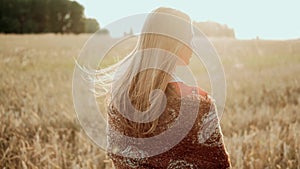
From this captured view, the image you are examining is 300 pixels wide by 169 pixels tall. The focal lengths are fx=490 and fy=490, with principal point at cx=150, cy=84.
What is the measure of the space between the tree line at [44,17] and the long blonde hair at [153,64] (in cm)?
3210

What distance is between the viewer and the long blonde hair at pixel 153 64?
196 centimetres

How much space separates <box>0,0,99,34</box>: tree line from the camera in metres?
33.3

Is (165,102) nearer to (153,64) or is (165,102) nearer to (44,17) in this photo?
(153,64)

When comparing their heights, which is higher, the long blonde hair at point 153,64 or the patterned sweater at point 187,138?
the long blonde hair at point 153,64

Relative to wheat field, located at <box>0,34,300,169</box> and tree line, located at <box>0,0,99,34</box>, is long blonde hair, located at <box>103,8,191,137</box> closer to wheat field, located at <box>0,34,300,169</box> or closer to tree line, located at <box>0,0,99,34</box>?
wheat field, located at <box>0,34,300,169</box>

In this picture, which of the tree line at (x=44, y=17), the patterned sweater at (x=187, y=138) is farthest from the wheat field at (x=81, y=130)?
the tree line at (x=44, y=17)

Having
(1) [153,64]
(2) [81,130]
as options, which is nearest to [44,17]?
(2) [81,130]

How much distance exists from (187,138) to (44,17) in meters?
36.8

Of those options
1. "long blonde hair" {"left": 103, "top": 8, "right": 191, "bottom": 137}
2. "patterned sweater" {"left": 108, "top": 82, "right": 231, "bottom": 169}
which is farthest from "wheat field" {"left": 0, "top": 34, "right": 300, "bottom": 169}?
"long blonde hair" {"left": 103, "top": 8, "right": 191, "bottom": 137}

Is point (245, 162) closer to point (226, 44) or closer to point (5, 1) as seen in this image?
point (226, 44)

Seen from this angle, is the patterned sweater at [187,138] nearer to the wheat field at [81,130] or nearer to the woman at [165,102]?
the woman at [165,102]

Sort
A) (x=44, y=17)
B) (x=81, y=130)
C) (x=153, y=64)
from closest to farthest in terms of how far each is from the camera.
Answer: (x=153, y=64) → (x=81, y=130) → (x=44, y=17)

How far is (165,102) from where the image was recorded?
1968 mm

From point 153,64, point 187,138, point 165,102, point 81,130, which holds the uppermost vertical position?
point 153,64
